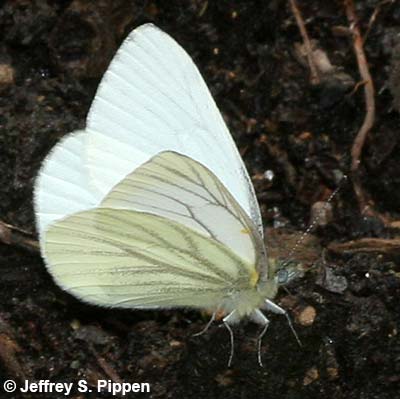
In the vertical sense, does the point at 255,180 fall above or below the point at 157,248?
below

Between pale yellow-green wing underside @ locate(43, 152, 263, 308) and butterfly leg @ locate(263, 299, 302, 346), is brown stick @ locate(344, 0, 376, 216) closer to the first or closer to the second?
butterfly leg @ locate(263, 299, 302, 346)

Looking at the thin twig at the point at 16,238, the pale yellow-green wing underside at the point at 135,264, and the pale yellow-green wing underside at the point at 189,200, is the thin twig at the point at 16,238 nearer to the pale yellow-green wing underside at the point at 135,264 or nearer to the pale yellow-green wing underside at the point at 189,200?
the pale yellow-green wing underside at the point at 135,264

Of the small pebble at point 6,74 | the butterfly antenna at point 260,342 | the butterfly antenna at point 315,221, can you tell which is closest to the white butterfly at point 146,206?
the butterfly antenna at point 260,342

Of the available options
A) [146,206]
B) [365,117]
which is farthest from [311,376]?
[365,117]

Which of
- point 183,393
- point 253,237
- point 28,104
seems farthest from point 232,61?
point 183,393

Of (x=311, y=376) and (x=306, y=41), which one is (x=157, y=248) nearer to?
(x=311, y=376)

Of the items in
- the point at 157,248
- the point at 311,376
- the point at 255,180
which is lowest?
the point at 311,376

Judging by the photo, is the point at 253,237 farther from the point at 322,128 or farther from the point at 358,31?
the point at 358,31
